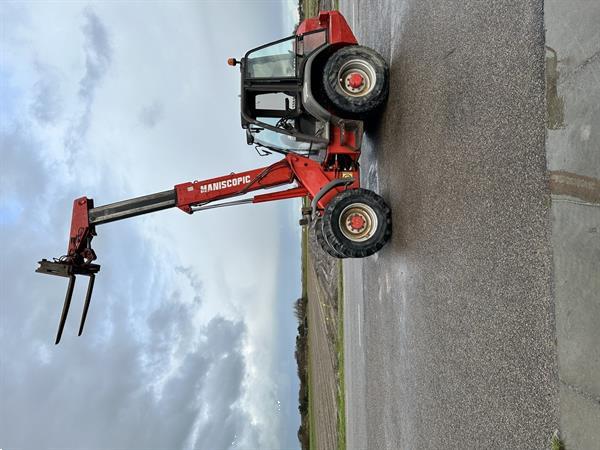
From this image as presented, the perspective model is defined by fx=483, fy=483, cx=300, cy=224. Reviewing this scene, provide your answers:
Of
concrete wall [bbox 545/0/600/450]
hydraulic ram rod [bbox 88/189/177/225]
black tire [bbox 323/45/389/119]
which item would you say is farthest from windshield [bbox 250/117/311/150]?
concrete wall [bbox 545/0/600/450]

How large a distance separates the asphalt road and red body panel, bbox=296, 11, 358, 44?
63cm

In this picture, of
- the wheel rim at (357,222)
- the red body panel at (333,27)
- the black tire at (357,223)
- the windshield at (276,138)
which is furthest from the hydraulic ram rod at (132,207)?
the red body panel at (333,27)

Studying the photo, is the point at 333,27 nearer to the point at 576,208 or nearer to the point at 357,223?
the point at 357,223

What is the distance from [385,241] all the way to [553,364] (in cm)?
340

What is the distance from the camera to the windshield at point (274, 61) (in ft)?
22.5

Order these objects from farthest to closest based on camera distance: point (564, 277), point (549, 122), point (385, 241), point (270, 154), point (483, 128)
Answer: point (270, 154) < point (385, 241) < point (483, 128) < point (549, 122) < point (564, 277)

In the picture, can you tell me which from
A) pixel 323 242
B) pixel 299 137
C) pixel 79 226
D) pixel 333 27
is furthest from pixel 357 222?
pixel 79 226

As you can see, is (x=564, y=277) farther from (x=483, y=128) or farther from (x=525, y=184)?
(x=483, y=128)

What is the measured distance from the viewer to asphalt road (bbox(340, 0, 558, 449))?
3.22 m

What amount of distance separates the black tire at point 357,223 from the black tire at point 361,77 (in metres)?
1.17

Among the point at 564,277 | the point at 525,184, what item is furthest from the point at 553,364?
the point at 525,184

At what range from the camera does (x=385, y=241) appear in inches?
246

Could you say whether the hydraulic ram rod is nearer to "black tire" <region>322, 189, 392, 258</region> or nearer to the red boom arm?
the red boom arm

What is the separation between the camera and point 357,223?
21.1 ft
